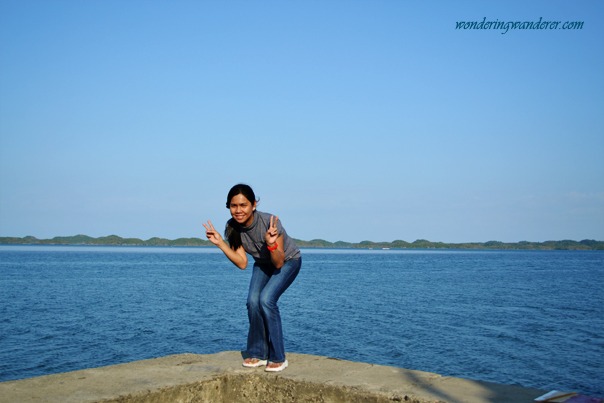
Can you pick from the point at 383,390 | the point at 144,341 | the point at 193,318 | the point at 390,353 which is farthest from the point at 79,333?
the point at 383,390

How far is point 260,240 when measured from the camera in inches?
245

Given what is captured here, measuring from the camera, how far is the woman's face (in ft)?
19.8

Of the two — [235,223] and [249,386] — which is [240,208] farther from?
[249,386]

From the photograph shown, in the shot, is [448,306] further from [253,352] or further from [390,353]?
[253,352]

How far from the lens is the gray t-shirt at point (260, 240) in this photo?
6215 mm

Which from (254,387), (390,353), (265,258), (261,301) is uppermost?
(265,258)

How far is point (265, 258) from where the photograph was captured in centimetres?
637

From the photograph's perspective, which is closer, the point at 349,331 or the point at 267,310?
the point at 267,310

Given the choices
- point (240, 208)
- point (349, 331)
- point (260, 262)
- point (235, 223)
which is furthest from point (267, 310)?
point (349, 331)

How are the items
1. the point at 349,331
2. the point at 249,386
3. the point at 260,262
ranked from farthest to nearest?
the point at 349,331 < the point at 260,262 < the point at 249,386

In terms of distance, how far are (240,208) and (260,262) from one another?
2.52 feet

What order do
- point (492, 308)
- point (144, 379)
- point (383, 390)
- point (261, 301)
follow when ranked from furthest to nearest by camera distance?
point (492, 308), point (261, 301), point (144, 379), point (383, 390)

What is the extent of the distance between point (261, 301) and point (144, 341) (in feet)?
51.1

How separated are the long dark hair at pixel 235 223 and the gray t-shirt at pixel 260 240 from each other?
0.06m
